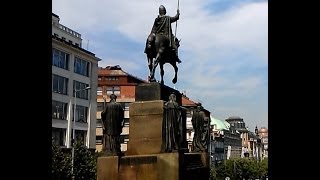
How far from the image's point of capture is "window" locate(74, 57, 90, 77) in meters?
77.2

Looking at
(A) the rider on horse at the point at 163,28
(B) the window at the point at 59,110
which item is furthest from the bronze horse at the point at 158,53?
(B) the window at the point at 59,110

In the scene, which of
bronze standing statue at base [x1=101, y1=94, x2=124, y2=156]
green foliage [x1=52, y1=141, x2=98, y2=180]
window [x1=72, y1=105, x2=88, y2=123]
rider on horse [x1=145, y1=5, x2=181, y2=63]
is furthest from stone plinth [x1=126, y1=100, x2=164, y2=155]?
window [x1=72, y1=105, x2=88, y2=123]

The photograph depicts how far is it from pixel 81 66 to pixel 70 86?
458 centimetres

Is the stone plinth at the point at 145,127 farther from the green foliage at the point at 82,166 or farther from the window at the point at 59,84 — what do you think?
the window at the point at 59,84

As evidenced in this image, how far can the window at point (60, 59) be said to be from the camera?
71500 millimetres

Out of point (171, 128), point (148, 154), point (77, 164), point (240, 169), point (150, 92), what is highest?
point (150, 92)

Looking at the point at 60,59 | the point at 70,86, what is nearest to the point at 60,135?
the point at 70,86

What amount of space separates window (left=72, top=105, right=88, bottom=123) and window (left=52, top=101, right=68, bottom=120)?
2943mm

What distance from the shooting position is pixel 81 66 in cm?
7894

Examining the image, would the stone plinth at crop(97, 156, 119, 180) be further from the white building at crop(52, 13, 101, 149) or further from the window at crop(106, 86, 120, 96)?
the window at crop(106, 86, 120, 96)

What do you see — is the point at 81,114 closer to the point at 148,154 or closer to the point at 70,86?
the point at 70,86
